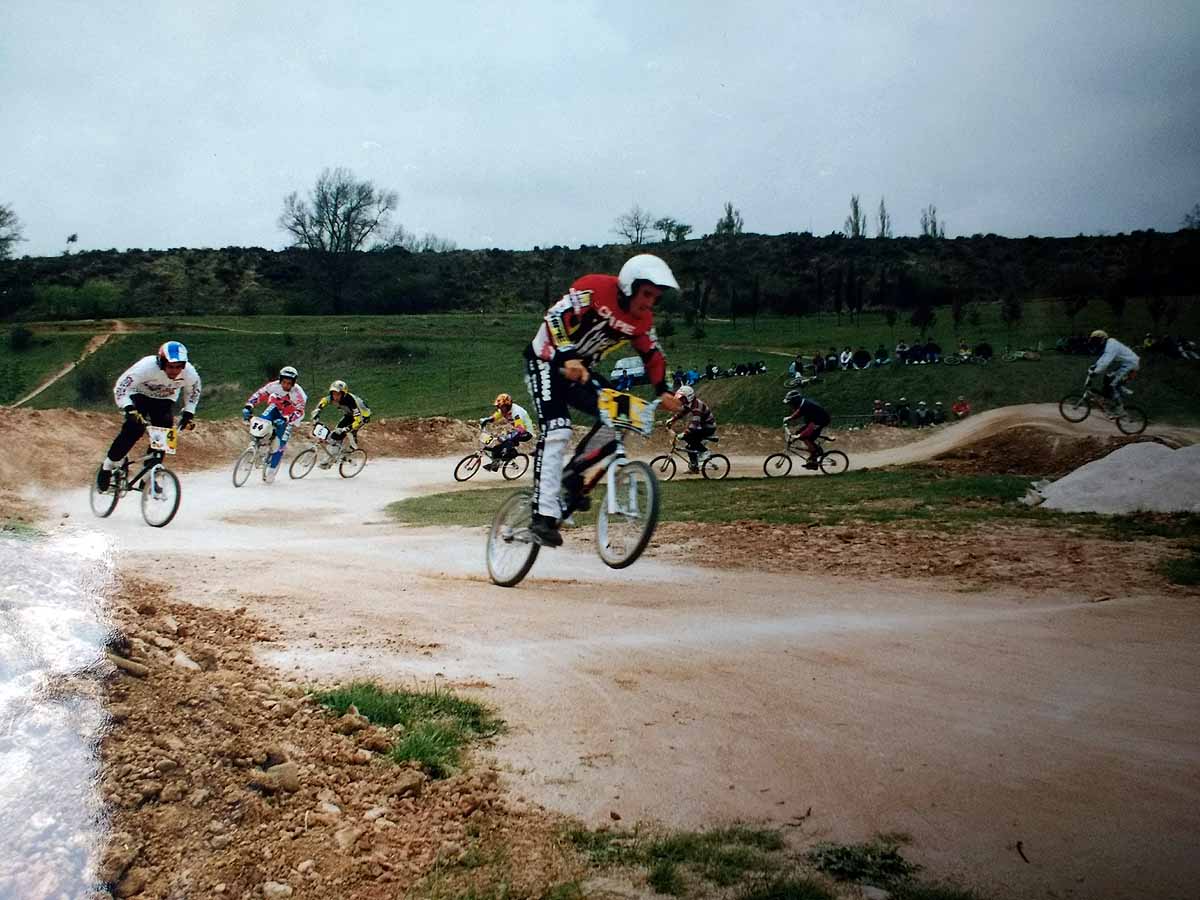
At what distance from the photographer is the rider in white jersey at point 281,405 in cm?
2342

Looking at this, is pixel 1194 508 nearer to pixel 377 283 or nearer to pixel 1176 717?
pixel 1176 717

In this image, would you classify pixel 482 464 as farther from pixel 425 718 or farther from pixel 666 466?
pixel 425 718

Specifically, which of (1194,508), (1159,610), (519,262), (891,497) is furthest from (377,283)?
(1159,610)

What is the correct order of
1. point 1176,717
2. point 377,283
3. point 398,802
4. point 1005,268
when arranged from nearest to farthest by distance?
point 398,802
point 1176,717
point 377,283
point 1005,268

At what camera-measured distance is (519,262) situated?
5884cm

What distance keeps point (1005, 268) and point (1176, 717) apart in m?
56.8

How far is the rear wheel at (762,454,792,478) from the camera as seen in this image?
2688 centimetres

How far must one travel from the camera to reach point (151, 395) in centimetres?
1397

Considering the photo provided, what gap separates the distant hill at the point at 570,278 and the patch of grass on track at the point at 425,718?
1990cm

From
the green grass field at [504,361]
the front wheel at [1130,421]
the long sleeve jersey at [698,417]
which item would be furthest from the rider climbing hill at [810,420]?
the front wheel at [1130,421]

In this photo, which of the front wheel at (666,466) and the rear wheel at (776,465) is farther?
the front wheel at (666,466)

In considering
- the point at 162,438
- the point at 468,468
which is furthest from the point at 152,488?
the point at 468,468

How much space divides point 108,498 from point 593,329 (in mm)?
10525

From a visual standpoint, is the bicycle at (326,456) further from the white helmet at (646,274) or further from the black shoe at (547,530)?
the white helmet at (646,274)
